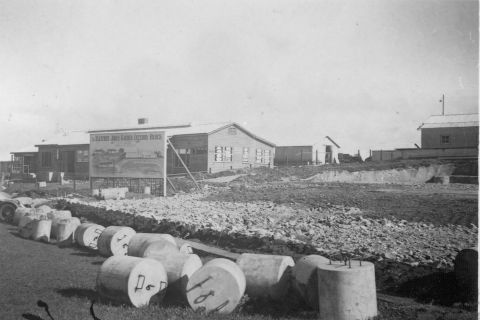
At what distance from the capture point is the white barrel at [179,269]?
770cm

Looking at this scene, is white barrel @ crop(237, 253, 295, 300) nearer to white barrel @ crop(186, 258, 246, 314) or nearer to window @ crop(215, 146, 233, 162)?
white barrel @ crop(186, 258, 246, 314)

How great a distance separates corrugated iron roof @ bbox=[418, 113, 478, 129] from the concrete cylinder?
133ft

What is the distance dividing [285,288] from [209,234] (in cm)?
533

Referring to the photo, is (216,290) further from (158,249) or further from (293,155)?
(293,155)

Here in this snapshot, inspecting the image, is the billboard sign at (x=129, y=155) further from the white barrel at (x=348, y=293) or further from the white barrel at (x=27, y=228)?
the white barrel at (x=348, y=293)

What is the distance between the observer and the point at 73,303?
740 cm

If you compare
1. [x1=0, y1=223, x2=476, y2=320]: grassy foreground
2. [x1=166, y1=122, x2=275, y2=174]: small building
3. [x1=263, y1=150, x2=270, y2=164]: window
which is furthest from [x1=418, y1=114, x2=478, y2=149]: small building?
[x1=0, y1=223, x2=476, y2=320]: grassy foreground

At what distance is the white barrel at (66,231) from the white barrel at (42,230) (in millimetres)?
443

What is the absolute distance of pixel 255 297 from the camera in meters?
7.57

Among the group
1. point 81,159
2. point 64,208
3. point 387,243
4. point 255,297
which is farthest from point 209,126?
point 255,297

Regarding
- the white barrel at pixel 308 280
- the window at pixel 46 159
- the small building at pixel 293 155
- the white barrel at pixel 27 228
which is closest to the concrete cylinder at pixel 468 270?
the white barrel at pixel 308 280

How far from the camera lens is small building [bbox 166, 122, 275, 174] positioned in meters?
36.8

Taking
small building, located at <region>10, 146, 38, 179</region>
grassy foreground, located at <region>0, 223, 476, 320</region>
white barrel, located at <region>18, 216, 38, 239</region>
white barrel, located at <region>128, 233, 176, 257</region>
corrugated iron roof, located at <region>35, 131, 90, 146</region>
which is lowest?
grassy foreground, located at <region>0, 223, 476, 320</region>

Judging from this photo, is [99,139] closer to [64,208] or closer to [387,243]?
[64,208]
